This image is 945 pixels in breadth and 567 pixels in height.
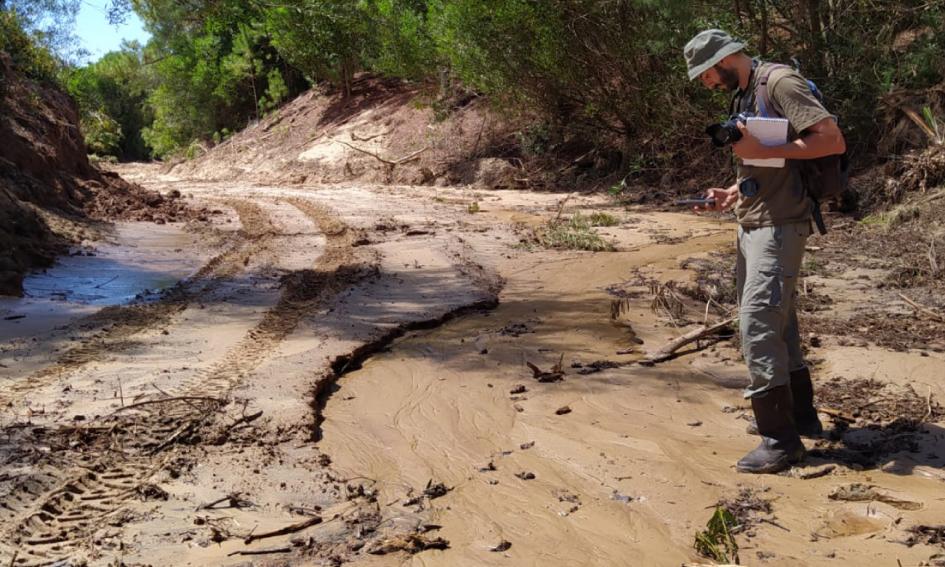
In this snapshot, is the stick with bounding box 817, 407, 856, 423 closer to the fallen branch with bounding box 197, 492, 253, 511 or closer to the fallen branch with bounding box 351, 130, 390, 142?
the fallen branch with bounding box 197, 492, 253, 511

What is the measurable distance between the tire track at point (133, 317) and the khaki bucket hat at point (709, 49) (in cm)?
363

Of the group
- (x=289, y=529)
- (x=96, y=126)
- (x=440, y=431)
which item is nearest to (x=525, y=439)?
(x=440, y=431)

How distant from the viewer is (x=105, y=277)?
27.9 feet

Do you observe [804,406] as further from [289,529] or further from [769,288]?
[289,529]

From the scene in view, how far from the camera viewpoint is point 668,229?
1102 cm

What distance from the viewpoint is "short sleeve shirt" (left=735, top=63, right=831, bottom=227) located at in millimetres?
3611

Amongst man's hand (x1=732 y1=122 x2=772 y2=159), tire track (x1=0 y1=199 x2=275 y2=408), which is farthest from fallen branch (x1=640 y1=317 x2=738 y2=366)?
tire track (x1=0 y1=199 x2=275 y2=408)

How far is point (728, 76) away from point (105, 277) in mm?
6512

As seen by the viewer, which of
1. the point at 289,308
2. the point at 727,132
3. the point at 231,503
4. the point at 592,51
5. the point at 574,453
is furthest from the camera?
the point at 592,51

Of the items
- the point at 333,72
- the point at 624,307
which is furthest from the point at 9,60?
the point at 333,72

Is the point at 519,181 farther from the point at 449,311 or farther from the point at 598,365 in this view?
the point at 598,365

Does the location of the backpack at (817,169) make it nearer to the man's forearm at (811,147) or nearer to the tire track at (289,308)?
the man's forearm at (811,147)

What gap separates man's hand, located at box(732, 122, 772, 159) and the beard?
0.26 m

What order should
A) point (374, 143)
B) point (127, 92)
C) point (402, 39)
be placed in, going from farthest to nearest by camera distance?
point (127, 92) < point (374, 143) < point (402, 39)
